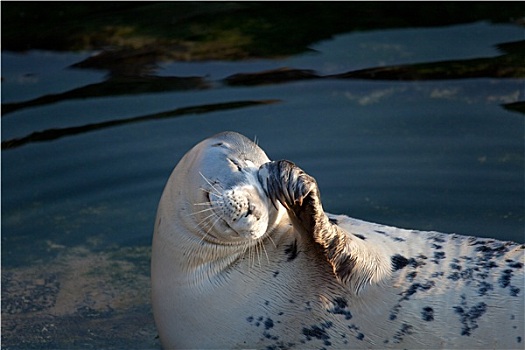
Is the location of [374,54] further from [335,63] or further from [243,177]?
[243,177]

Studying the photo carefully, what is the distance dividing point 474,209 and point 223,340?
1908 millimetres

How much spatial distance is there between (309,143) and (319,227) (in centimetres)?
232

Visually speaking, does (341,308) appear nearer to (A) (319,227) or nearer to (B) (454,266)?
(A) (319,227)

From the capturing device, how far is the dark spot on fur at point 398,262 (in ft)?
13.6

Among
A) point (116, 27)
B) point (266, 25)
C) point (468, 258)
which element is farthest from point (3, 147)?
point (468, 258)

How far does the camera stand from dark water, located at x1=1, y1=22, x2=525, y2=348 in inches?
220

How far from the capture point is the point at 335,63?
7086mm

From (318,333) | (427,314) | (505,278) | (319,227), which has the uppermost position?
(319,227)

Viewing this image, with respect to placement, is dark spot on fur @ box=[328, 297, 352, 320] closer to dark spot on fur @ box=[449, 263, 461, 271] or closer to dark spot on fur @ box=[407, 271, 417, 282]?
dark spot on fur @ box=[407, 271, 417, 282]

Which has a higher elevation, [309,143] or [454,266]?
[454,266]

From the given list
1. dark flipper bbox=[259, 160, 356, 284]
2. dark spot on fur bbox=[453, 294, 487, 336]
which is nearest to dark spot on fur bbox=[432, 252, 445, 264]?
dark spot on fur bbox=[453, 294, 487, 336]

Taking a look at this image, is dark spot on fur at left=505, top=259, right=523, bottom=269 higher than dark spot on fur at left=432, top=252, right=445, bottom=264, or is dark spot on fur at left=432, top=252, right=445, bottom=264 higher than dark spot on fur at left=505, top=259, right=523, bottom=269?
dark spot on fur at left=505, top=259, right=523, bottom=269

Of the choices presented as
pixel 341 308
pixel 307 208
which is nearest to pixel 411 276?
pixel 341 308

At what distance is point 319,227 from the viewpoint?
3.92m
